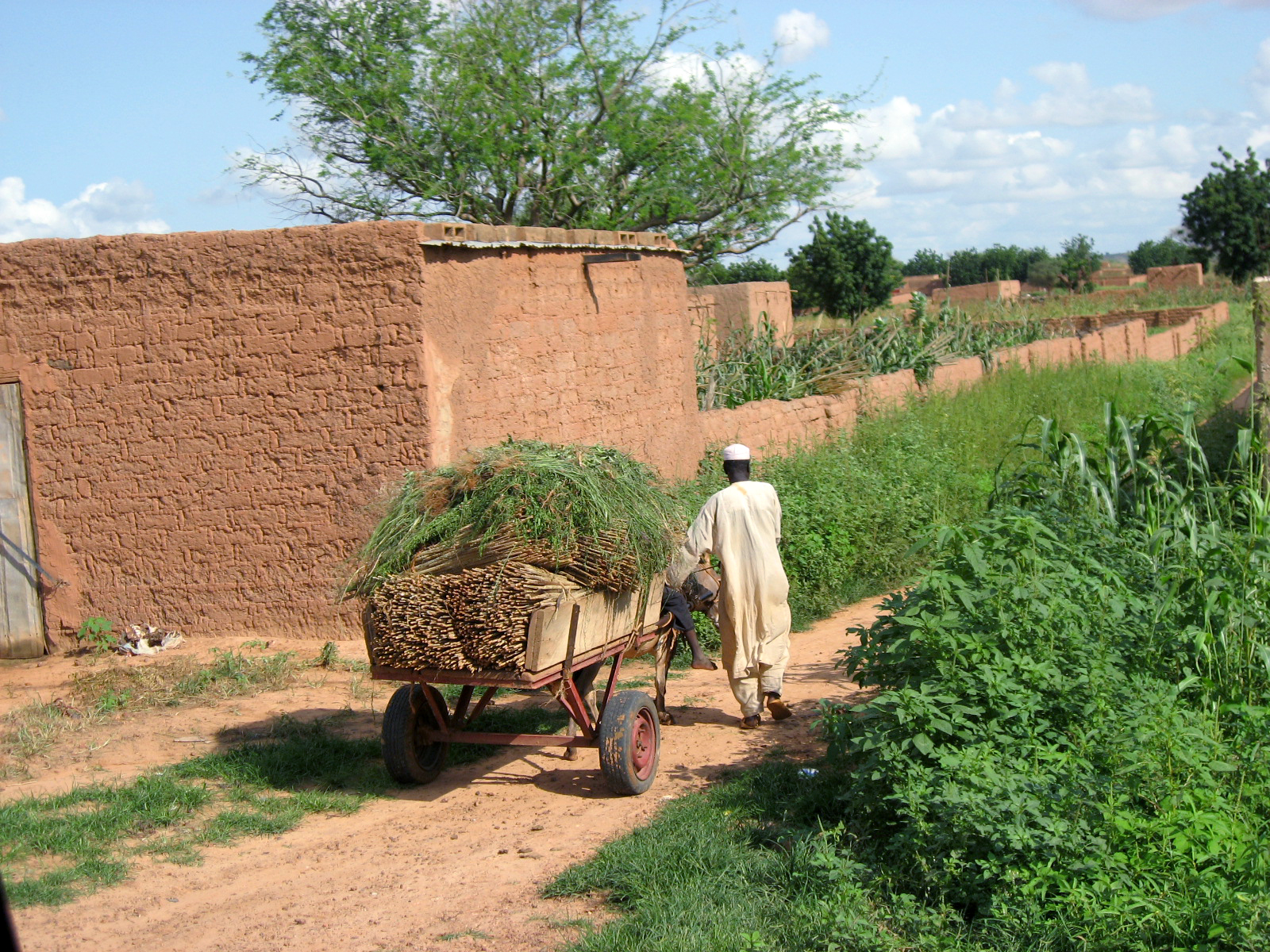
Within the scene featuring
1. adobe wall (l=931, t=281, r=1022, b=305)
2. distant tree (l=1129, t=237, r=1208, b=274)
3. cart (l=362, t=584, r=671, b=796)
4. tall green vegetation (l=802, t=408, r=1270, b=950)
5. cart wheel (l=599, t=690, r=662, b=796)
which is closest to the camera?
tall green vegetation (l=802, t=408, r=1270, b=950)

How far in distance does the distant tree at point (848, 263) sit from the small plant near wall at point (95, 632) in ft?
81.6

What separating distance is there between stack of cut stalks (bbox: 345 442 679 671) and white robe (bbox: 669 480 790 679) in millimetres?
649

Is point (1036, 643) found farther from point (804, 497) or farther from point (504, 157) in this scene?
point (504, 157)

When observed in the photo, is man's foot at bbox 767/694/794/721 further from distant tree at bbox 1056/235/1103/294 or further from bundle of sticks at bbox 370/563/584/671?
distant tree at bbox 1056/235/1103/294

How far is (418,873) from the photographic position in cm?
445

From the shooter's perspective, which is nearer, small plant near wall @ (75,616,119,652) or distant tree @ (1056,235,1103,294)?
small plant near wall @ (75,616,119,652)

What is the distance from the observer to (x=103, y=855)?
4.57 metres

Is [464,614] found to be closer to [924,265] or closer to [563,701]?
[563,701]

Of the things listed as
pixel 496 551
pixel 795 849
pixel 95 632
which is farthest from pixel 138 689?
pixel 795 849

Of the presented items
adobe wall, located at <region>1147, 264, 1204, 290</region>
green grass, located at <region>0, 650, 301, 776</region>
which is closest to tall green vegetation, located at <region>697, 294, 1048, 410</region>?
green grass, located at <region>0, 650, 301, 776</region>

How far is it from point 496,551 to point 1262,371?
16.1 feet

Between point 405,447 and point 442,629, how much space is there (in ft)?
9.12

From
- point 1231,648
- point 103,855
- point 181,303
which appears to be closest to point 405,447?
point 181,303

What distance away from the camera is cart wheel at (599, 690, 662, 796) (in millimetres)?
5102
